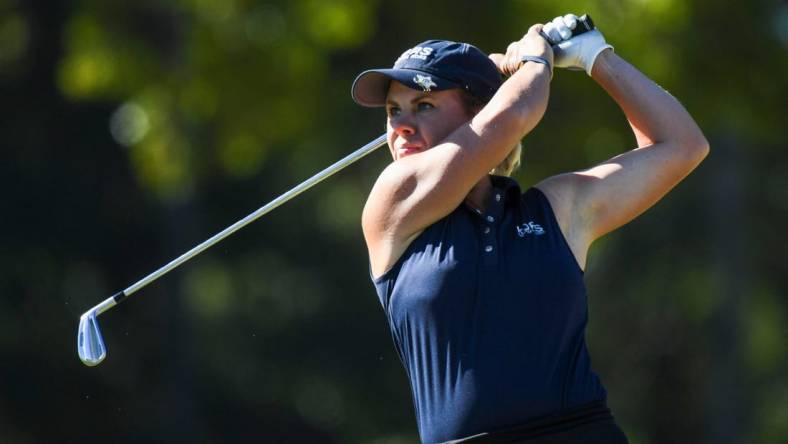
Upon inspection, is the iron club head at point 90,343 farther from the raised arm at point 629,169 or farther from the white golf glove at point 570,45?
the white golf glove at point 570,45

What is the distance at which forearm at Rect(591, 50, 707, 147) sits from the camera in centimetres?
359

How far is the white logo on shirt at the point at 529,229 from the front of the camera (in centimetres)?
320

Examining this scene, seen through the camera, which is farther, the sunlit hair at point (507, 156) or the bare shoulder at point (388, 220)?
the sunlit hair at point (507, 156)

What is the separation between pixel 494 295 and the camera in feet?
10.1

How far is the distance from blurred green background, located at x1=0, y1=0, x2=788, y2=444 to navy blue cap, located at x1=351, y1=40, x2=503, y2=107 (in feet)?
16.2

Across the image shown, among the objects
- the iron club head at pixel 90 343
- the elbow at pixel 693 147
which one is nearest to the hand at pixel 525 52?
the elbow at pixel 693 147

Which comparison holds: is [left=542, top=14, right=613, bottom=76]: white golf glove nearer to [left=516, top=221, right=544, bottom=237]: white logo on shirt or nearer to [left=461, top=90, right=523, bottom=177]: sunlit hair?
[left=461, top=90, right=523, bottom=177]: sunlit hair

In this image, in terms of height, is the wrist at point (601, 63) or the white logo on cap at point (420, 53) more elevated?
the white logo on cap at point (420, 53)

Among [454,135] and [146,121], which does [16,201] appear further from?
[454,135]

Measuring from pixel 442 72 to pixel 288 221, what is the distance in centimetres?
1249

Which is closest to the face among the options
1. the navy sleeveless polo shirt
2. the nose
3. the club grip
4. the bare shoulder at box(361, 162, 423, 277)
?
the nose

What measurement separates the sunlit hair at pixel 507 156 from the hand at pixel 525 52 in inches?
5.4

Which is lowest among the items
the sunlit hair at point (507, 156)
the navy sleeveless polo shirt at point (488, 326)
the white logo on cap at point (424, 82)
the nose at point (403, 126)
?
the navy sleeveless polo shirt at point (488, 326)

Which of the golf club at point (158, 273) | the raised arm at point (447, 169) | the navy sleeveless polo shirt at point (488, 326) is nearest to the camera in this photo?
the navy sleeveless polo shirt at point (488, 326)
